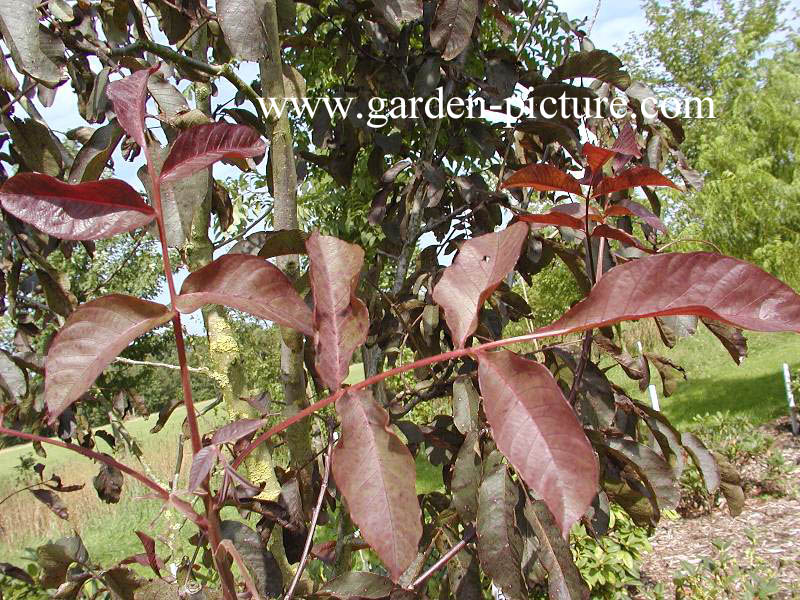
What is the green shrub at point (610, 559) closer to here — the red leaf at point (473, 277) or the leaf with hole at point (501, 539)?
the leaf with hole at point (501, 539)

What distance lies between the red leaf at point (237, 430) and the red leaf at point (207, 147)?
0.74ft

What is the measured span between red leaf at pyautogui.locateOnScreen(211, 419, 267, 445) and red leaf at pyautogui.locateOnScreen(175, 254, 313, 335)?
0.53 ft

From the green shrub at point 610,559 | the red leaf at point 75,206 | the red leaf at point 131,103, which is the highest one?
the red leaf at point 131,103

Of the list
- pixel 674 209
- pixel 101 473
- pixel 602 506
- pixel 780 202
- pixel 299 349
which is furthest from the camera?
pixel 674 209

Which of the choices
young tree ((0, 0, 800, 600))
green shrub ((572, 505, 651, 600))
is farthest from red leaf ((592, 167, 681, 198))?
green shrub ((572, 505, 651, 600))

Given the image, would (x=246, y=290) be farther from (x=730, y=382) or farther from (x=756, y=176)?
(x=730, y=382)

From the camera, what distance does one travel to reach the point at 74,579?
0.85 meters

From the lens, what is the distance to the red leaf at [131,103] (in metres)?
0.49

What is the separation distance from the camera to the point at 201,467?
50 cm

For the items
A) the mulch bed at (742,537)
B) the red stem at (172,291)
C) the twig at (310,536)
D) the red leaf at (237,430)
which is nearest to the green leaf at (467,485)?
the twig at (310,536)

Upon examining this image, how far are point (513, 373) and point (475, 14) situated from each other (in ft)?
3.10

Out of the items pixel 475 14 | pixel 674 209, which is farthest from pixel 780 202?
pixel 475 14

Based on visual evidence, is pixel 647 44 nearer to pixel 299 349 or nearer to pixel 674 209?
pixel 674 209

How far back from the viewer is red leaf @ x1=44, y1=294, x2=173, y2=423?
1.29 feet
